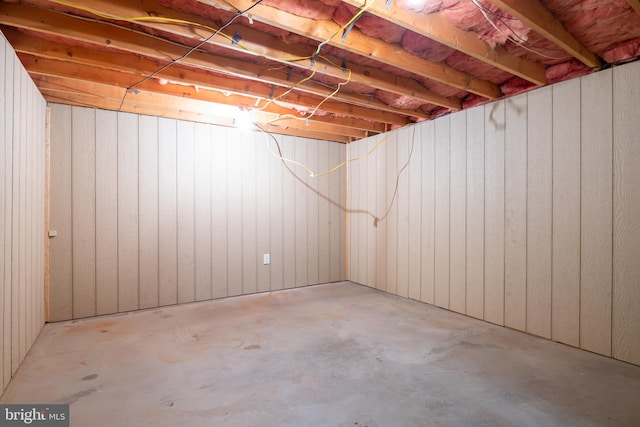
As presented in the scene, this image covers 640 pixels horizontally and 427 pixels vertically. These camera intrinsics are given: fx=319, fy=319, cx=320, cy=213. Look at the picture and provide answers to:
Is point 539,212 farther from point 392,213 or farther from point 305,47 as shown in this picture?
point 305,47

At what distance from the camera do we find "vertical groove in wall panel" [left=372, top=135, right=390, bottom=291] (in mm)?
4012

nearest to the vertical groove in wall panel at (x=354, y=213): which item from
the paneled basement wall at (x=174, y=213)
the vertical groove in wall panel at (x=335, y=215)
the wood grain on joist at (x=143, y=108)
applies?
the vertical groove in wall panel at (x=335, y=215)

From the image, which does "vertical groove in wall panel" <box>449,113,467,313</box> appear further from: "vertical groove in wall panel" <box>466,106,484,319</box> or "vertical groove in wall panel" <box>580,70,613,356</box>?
"vertical groove in wall panel" <box>580,70,613,356</box>

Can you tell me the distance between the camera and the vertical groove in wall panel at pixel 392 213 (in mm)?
3850

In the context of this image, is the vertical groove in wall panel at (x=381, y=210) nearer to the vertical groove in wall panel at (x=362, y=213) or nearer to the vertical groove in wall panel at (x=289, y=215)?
the vertical groove in wall panel at (x=362, y=213)

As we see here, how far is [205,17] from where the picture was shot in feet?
6.22

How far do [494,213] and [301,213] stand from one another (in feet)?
7.55

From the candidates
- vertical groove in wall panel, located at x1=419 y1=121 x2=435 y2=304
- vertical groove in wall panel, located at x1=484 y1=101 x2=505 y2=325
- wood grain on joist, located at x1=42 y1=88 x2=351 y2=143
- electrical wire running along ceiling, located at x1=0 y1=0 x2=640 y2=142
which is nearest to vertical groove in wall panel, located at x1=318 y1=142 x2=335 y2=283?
wood grain on joist, located at x1=42 y1=88 x2=351 y2=143

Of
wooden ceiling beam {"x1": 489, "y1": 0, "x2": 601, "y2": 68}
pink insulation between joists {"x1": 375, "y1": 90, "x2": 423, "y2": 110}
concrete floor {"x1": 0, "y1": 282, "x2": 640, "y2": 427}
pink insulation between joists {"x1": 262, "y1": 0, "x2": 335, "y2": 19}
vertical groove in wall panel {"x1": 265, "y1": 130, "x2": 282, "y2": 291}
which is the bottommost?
concrete floor {"x1": 0, "y1": 282, "x2": 640, "y2": 427}

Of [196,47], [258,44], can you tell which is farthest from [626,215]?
[196,47]

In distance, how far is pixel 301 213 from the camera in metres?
4.28

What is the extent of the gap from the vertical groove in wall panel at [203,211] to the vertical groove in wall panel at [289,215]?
0.94 m

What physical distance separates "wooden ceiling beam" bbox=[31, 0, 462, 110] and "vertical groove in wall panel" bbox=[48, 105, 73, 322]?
69.0 inches

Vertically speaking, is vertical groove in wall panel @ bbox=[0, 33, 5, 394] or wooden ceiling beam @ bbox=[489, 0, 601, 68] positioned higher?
wooden ceiling beam @ bbox=[489, 0, 601, 68]
